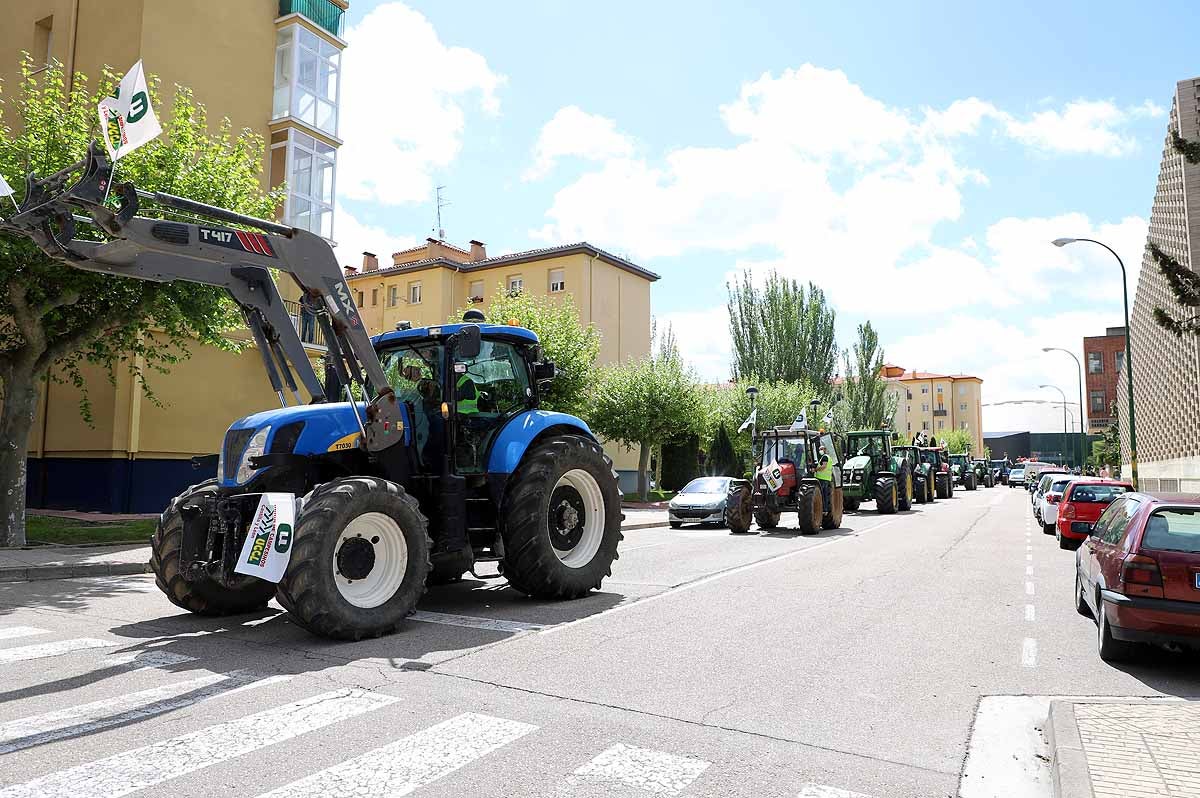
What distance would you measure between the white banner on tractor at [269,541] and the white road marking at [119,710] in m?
0.84

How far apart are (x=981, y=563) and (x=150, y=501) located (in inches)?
699

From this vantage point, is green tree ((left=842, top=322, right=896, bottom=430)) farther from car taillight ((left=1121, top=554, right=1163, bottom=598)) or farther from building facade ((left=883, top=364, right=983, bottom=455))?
building facade ((left=883, top=364, right=983, bottom=455))

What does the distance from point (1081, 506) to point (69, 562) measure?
17243 millimetres

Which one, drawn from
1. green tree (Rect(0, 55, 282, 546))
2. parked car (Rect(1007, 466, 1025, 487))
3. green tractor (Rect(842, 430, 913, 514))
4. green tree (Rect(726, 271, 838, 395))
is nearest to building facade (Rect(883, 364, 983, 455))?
parked car (Rect(1007, 466, 1025, 487))

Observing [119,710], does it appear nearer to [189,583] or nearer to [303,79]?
[189,583]

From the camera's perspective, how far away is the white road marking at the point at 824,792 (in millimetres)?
3859

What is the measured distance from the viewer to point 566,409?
28172mm

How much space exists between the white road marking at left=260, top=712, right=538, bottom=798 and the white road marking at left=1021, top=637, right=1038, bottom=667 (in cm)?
418

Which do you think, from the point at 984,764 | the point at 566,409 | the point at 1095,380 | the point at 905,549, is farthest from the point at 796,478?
the point at 1095,380

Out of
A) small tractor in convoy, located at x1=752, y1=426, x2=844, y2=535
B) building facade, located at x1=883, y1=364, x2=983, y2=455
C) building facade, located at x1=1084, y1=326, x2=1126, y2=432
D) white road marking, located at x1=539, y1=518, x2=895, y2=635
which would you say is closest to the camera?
white road marking, located at x1=539, y1=518, x2=895, y2=635

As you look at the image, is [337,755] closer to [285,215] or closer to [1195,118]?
[285,215]

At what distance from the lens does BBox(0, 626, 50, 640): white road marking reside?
280 inches

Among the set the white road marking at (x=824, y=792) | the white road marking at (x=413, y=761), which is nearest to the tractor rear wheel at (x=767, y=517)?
the white road marking at (x=413, y=761)

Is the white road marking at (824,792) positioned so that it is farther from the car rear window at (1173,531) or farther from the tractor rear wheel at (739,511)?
the tractor rear wheel at (739,511)
